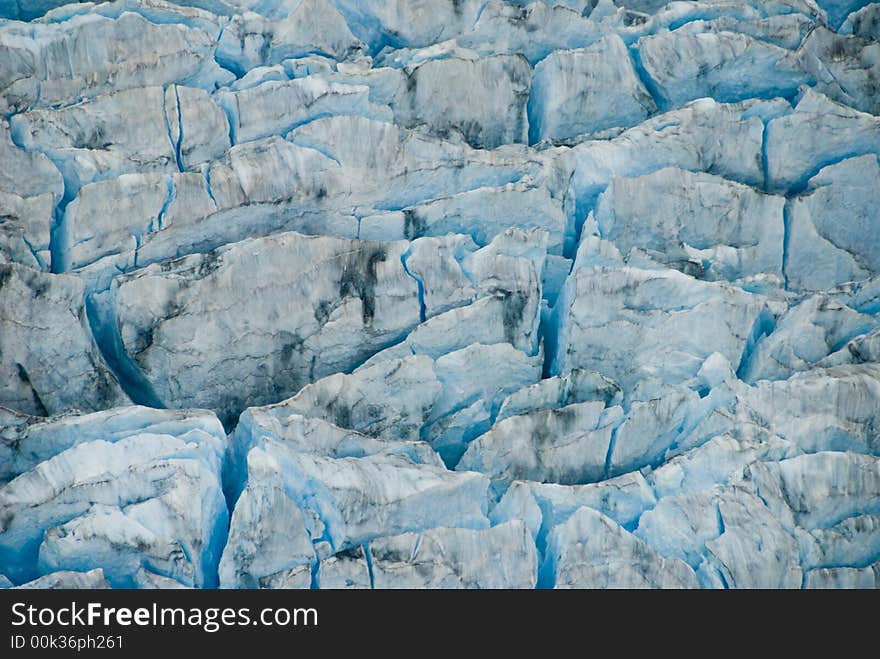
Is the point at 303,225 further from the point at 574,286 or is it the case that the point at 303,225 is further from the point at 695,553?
the point at 695,553

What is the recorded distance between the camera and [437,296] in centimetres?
1045

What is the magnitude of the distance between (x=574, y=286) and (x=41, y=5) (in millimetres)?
6047

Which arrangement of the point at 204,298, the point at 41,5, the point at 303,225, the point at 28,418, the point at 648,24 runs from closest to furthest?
the point at 28,418, the point at 204,298, the point at 303,225, the point at 41,5, the point at 648,24

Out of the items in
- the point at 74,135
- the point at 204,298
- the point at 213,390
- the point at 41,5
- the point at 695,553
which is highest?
the point at 41,5

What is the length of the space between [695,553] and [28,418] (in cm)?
542

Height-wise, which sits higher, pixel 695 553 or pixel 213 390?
pixel 213 390

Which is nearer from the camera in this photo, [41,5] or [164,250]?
[164,250]

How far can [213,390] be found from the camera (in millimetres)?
10203

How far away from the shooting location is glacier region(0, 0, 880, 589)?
29.5ft

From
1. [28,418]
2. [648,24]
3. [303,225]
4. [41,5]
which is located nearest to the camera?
[28,418]

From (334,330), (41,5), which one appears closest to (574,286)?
(334,330)

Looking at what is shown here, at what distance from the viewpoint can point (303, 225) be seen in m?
10.7

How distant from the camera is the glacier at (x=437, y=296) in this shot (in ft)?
29.5
